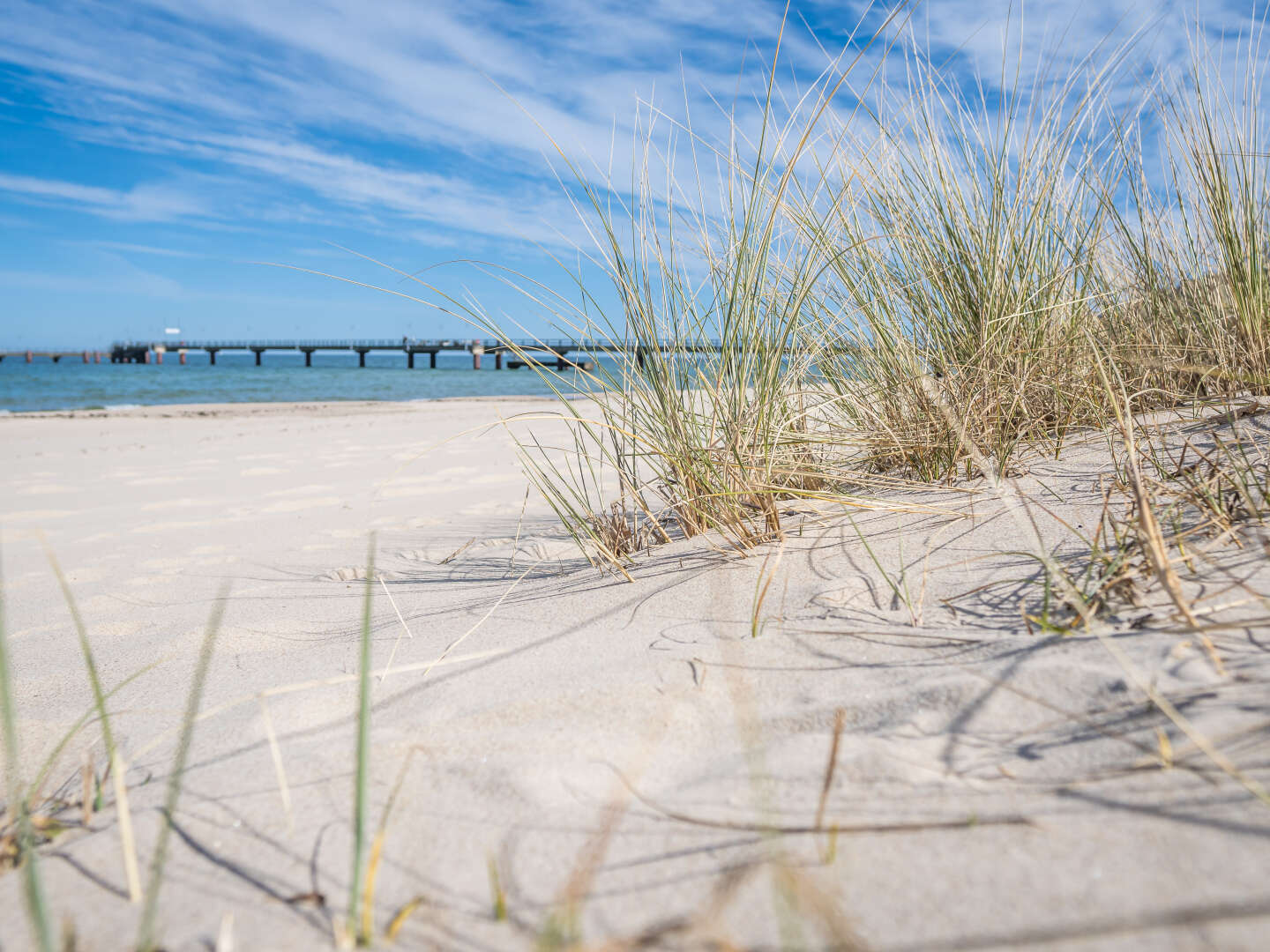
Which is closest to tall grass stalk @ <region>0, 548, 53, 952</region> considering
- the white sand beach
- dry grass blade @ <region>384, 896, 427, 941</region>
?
the white sand beach

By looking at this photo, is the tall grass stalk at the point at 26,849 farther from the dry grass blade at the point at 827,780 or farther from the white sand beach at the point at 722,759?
the dry grass blade at the point at 827,780

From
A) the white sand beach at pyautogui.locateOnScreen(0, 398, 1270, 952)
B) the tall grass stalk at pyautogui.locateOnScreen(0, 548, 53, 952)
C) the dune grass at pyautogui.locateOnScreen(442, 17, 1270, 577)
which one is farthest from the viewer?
the dune grass at pyautogui.locateOnScreen(442, 17, 1270, 577)

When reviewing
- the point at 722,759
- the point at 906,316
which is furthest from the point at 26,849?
the point at 906,316

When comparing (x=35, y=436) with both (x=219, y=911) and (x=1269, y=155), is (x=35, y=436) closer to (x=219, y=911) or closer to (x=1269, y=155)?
(x=219, y=911)

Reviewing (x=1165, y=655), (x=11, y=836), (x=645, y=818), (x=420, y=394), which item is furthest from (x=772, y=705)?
(x=420, y=394)

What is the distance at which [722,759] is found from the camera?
2.34 feet

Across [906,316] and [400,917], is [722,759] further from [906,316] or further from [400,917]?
[906,316]

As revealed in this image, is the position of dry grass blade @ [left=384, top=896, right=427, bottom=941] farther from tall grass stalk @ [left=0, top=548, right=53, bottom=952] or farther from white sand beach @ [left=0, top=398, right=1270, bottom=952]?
tall grass stalk @ [left=0, top=548, right=53, bottom=952]

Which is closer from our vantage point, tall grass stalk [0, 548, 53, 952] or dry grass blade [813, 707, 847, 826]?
tall grass stalk [0, 548, 53, 952]

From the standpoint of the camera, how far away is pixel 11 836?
66 centimetres

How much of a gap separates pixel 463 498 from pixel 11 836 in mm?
2330

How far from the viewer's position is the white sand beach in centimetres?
49

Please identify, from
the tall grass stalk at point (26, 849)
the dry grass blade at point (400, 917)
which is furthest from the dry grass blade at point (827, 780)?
the tall grass stalk at point (26, 849)

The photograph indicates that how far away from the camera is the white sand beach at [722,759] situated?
492mm
